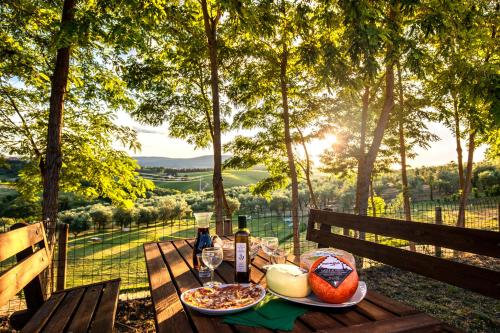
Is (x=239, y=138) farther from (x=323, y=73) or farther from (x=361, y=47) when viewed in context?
(x=361, y=47)

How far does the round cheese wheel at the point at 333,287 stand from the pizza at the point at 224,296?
29 centimetres

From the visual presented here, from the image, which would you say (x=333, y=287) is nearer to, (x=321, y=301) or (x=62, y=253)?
(x=321, y=301)

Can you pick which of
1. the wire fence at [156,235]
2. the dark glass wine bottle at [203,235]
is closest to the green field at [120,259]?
the wire fence at [156,235]

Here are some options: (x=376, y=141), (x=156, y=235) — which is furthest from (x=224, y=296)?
(x=156, y=235)

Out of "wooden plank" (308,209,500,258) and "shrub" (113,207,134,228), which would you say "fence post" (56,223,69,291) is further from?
"shrub" (113,207,134,228)

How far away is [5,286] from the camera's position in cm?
221

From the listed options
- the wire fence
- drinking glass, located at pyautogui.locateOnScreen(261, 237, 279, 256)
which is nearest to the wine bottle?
drinking glass, located at pyautogui.locateOnScreen(261, 237, 279, 256)

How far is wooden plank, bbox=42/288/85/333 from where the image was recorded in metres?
2.32

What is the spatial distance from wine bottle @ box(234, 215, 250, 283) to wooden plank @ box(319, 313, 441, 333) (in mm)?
734

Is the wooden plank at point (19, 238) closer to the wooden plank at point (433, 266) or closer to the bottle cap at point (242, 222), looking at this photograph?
the bottle cap at point (242, 222)

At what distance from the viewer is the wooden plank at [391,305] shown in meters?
1.62

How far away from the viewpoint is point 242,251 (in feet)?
6.70

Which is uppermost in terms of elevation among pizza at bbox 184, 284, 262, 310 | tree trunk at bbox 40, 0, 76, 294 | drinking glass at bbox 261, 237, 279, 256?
tree trunk at bbox 40, 0, 76, 294

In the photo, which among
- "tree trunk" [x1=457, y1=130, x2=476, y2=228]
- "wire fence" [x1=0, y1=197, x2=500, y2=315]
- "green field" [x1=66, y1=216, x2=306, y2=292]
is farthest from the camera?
"tree trunk" [x1=457, y1=130, x2=476, y2=228]
